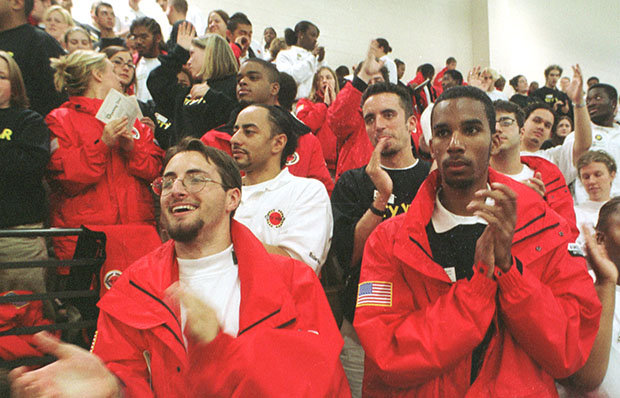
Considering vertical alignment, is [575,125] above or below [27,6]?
below

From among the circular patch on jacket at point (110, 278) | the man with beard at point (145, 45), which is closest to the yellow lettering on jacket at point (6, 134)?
the circular patch on jacket at point (110, 278)

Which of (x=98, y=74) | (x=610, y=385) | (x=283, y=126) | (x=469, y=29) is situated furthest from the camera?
(x=469, y=29)

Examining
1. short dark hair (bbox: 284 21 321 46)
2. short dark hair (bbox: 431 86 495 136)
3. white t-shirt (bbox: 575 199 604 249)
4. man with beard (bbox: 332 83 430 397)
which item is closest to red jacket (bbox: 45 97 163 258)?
man with beard (bbox: 332 83 430 397)

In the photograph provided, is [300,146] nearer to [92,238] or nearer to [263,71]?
[263,71]

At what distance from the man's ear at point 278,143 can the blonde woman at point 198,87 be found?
84cm

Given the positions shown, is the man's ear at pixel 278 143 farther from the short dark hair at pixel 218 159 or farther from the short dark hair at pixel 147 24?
the short dark hair at pixel 147 24

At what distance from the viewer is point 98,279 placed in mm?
2672

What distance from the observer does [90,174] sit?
2.94 m

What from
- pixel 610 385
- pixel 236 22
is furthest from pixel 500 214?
pixel 236 22

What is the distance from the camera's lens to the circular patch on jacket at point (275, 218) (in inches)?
105

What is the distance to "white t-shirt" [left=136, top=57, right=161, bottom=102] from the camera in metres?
4.96

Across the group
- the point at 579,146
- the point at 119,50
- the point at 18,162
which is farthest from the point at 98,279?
the point at 579,146

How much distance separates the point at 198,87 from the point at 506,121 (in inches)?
90.7

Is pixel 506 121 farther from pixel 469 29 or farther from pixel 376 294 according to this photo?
pixel 469 29
